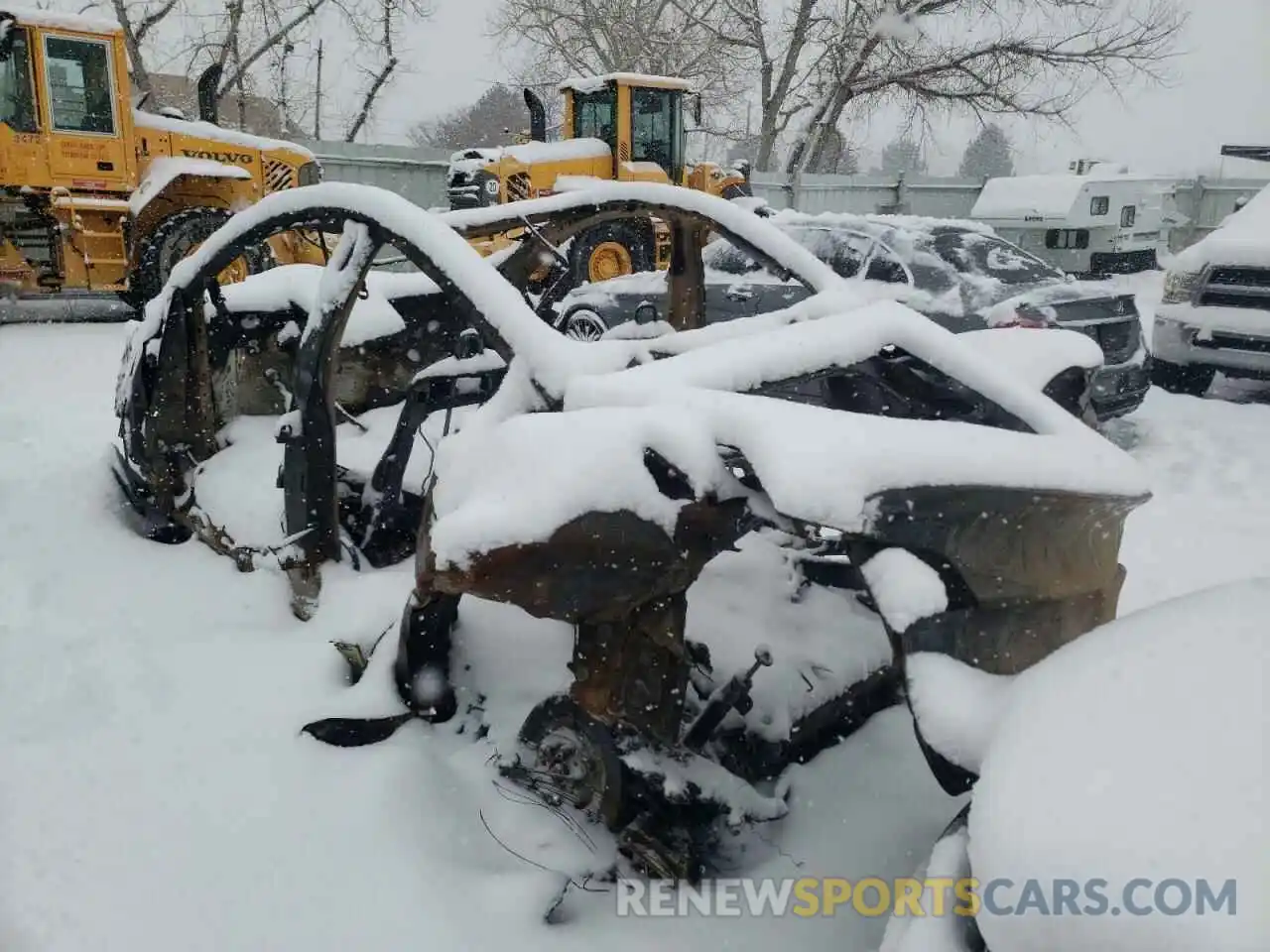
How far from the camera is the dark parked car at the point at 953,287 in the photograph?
6797 millimetres

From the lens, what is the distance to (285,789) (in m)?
2.52

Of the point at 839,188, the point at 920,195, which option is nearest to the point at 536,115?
the point at 839,188

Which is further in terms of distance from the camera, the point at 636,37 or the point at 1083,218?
the point at 636,37

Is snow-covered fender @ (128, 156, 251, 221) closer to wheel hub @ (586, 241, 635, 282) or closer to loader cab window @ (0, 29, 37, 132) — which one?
loader cab window @ (0, 29, 37, 132)

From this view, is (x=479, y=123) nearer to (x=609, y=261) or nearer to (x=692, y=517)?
(x=609, y=261)

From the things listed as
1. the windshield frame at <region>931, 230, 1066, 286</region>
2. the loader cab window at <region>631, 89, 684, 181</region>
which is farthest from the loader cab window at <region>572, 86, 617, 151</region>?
the windshield frame at <region>931, 230, 1066, 286</region>

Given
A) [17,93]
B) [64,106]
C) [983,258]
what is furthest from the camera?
[64,106]

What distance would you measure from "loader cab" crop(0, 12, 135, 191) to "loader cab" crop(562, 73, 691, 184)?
6.53m

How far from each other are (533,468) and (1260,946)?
1517mm

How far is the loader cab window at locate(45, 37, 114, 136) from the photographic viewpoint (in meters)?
11.1

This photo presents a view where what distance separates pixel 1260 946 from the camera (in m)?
1.10

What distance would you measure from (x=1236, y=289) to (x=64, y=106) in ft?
41.0

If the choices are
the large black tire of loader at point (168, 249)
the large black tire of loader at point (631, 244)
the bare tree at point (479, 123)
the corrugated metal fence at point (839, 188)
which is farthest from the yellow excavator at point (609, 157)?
the bare tree at point (479, 123)

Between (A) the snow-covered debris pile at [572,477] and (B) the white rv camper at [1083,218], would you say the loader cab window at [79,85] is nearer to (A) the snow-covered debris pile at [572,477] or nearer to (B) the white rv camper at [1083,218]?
(A) the snow-covered debris pile at [572,477]
